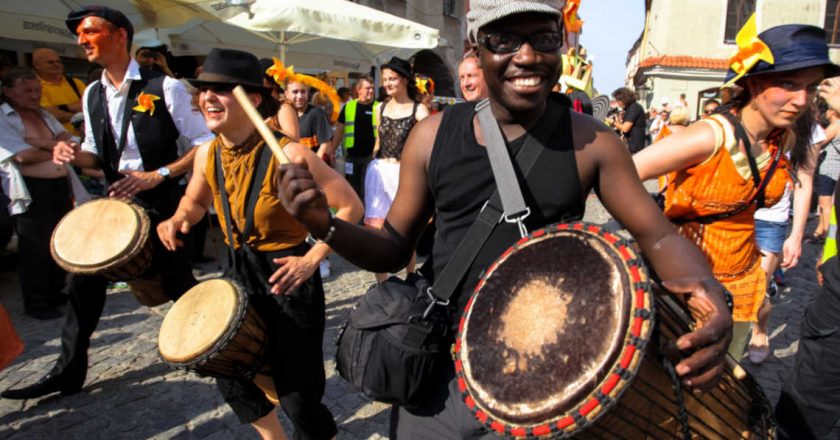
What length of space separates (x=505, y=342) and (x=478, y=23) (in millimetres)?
894

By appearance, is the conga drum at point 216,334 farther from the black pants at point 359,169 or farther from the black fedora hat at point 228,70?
the black pants at point 359,169

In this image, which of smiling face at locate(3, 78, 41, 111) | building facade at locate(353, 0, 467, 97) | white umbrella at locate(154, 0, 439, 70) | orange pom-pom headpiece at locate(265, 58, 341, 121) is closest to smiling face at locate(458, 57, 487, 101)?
orange pom-pom headpiece at locate(265, 58, 341, 121)

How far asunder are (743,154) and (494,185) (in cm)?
150

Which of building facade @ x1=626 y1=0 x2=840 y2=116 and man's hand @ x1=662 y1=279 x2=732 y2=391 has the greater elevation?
building facade @ x1=626 y1=0 x2=840 y2=116

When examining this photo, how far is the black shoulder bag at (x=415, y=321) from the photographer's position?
1619mm

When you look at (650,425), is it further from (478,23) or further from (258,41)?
(258,41)

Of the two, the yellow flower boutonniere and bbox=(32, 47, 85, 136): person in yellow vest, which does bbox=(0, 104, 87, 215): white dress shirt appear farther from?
bbox=(32, 47, 85, 136): person in yellow vest

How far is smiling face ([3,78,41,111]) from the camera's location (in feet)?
15.3

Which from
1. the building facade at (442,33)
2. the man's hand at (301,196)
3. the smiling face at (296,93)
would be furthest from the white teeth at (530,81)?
the building facade at (442,33)

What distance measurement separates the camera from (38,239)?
16.8 ft

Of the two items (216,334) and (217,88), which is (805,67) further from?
(216,334)

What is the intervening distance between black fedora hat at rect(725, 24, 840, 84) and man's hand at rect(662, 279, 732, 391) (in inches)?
60.4

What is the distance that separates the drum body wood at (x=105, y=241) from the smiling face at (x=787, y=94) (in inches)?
126

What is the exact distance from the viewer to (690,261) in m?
1.51
